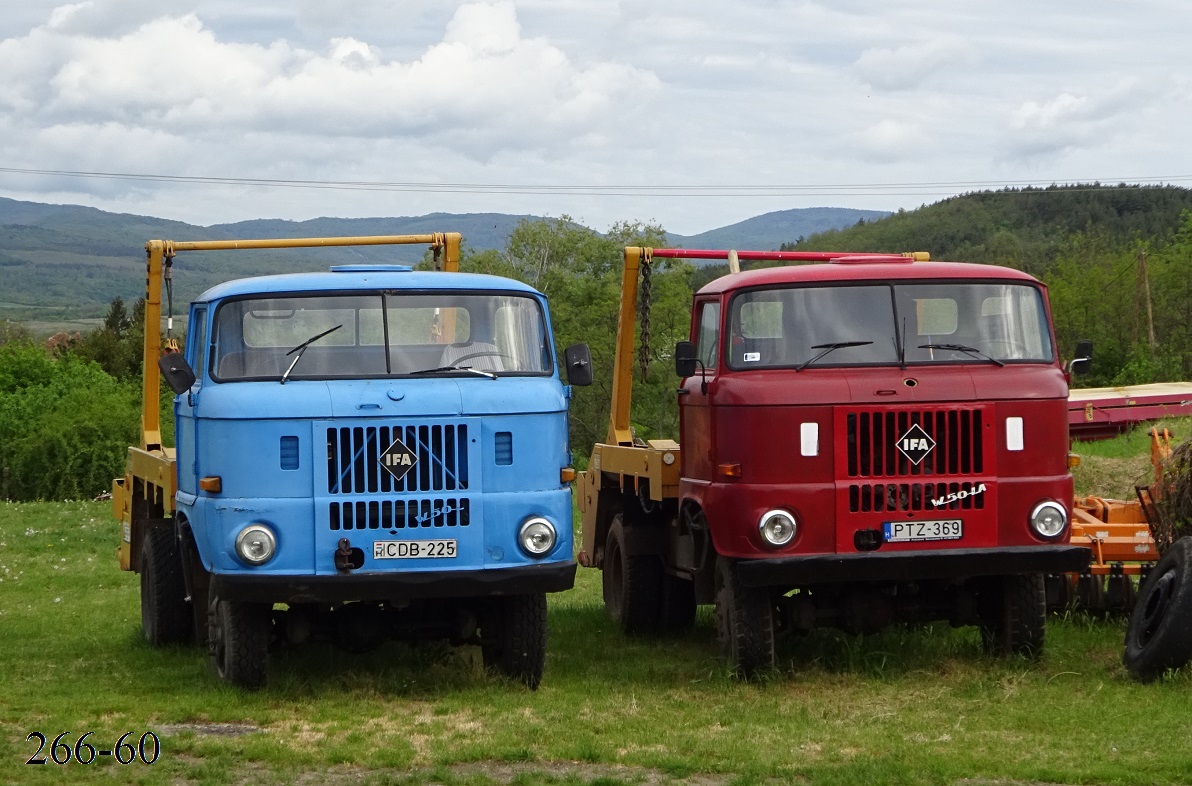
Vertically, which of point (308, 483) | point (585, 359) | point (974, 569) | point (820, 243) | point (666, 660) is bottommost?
point (666, 660)

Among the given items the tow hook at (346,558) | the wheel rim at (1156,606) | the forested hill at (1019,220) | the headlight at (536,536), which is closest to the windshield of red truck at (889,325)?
the wheel rim at (1156,606)

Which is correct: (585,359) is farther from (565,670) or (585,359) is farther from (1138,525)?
(1138,525)

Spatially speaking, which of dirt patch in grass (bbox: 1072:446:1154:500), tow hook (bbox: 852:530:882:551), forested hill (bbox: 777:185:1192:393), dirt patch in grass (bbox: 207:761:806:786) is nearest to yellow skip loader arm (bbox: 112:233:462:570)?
tow hook (bbox: 852:530:882:551)

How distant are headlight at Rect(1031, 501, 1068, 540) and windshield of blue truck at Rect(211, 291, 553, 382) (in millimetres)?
3186

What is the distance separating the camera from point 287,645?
1027cm

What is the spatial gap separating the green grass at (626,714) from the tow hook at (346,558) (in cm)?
84

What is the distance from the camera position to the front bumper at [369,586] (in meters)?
9.36

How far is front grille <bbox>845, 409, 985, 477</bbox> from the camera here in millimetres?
9984

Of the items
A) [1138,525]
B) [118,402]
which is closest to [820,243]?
[118,402]

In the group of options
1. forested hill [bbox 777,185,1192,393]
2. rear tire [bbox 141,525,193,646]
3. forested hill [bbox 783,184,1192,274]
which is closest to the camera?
rear tire [bbox 141,525,193,646]

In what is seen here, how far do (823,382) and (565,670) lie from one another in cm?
279

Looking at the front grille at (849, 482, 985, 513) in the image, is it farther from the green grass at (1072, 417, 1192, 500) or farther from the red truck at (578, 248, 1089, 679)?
the green grass at (1072, 417, 1192, 500)

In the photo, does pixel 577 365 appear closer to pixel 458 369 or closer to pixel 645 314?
pixel 458 369

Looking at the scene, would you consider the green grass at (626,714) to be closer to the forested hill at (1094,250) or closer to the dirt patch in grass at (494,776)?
the dirt patch in grass at (494,776)
